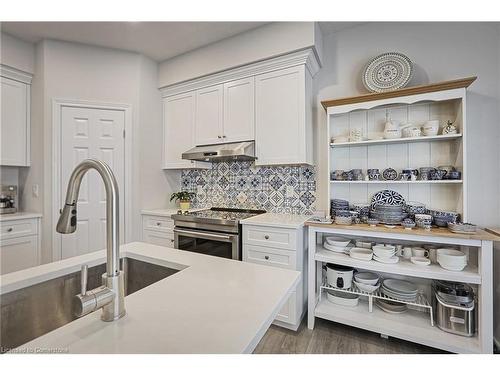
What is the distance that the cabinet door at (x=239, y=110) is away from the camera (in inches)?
95.8

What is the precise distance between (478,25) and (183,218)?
297 centimetres

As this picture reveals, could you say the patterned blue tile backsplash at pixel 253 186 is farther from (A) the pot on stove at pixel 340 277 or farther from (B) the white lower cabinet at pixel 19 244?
(B) the white lower cabinet at pixel 19 244

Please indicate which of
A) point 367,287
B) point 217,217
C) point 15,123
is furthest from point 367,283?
point 15,123

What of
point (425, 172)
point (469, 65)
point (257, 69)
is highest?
point (257, 69)

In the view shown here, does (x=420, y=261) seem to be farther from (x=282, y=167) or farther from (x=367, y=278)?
(x=282, y=167)

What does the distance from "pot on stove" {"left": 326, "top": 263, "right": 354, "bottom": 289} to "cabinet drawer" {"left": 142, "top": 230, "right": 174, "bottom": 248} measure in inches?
64.1

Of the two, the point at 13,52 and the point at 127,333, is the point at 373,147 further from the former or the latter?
the point at 13,52

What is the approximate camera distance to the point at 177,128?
2.95 meters

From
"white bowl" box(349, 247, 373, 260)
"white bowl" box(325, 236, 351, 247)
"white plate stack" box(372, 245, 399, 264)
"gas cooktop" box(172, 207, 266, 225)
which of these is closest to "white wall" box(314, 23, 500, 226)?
"white plate stack" box(372, 245, 399, 264)

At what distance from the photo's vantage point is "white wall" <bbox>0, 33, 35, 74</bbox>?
2.43 metres

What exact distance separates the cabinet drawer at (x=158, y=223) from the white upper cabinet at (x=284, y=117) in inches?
46.1

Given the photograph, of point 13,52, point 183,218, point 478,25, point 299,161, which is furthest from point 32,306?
point 478,25

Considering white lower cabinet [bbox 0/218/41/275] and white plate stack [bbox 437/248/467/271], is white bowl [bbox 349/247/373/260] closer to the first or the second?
white plate stack [bbox 437/248/467/271]

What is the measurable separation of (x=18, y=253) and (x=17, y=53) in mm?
2047
